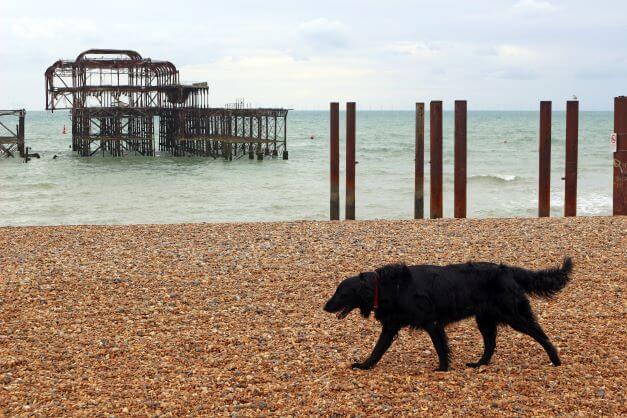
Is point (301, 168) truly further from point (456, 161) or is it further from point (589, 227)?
point (589, 227)

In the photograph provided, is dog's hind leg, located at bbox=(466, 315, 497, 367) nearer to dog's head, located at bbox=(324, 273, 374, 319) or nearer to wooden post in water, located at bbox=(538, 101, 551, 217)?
dog's head, located at bbox=(324, 273, 374, 319)

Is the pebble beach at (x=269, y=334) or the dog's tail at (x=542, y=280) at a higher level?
the dog's tail at (x=542, y=280)

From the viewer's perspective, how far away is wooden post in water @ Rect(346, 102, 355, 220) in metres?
16.1

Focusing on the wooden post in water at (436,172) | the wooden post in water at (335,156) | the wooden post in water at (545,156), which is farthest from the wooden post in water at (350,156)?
the wooden post in water at (545,156)

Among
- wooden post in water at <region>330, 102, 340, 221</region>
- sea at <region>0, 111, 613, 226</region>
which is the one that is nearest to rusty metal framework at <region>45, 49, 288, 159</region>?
sea at <region>0, 111, 613, 226</region>

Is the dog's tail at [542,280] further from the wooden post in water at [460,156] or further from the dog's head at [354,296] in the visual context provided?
the wooden post in water at [460,156]

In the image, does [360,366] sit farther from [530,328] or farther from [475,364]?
[530,328]

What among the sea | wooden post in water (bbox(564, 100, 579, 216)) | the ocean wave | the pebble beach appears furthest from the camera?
the ocean wave

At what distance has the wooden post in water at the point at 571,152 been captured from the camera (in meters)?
14.9

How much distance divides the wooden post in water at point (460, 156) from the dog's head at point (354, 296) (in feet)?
31.2

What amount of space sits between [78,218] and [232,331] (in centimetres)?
1896

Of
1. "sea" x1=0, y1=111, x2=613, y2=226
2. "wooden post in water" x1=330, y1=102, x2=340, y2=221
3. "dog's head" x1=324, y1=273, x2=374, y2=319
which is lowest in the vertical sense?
"sea" x1=0, y1=111, x2=613, y2=226

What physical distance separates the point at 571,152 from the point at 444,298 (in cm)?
995

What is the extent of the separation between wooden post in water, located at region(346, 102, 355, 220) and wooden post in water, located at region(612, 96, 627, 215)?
4.81 metres
